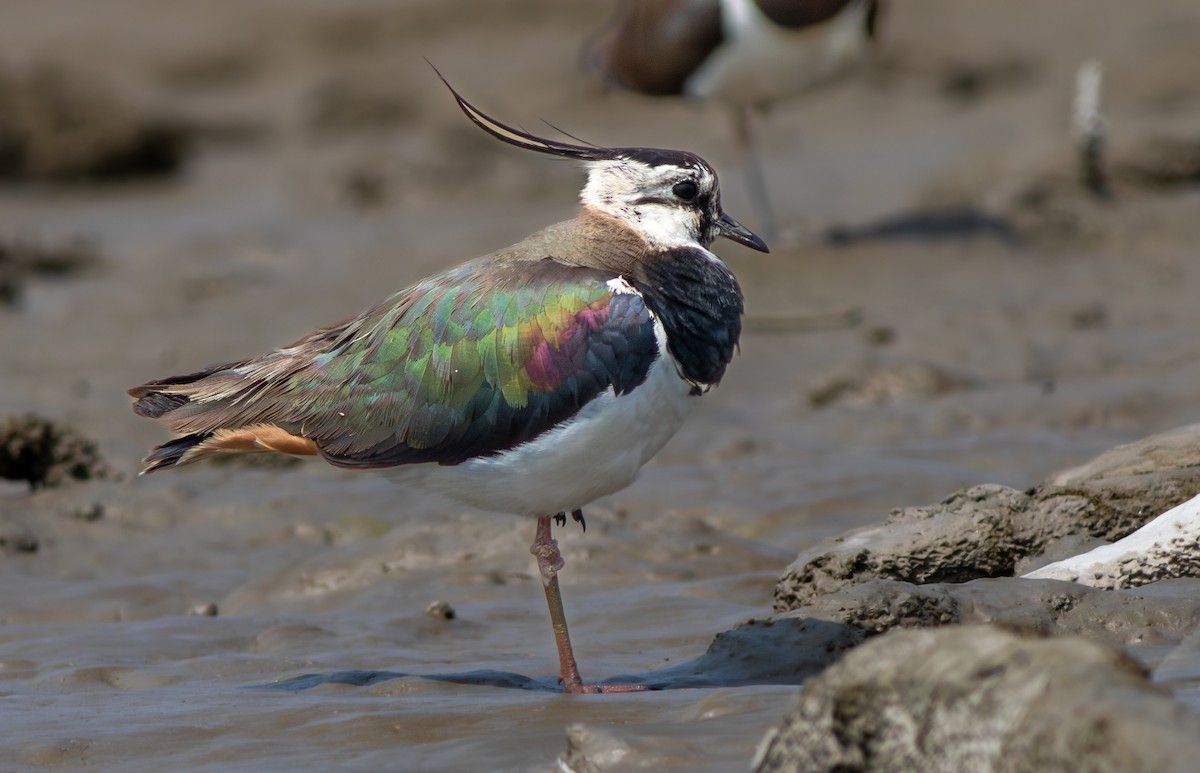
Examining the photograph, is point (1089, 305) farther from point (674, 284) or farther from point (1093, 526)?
point (674, 284)

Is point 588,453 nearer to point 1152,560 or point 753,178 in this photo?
point 1152,560

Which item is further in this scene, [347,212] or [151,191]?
[151,191]

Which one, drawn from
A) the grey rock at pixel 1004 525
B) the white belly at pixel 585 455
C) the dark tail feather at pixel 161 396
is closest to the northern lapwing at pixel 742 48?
the grey rock at pixel 1004 525

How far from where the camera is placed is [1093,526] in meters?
5.58

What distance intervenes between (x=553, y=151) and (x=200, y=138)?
13.8 meters

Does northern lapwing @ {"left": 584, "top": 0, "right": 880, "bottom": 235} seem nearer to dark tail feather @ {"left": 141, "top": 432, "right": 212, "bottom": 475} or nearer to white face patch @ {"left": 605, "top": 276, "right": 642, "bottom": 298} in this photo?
white face patch @ {"left": 605, "top": 276, "right": 642, "bottom": 298}

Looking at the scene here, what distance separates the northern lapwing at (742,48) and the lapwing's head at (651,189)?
6078mm

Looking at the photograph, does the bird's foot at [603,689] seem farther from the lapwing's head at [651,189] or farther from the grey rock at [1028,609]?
the lapwing's head at [651,189]

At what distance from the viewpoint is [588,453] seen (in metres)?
→ 5.09

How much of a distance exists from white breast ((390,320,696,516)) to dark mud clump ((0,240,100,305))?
8.71m

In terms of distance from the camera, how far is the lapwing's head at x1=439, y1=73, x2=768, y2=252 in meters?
5.57

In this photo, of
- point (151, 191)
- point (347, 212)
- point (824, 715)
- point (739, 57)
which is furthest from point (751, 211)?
point (824, 715)

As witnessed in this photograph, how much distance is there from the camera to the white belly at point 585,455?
16.6ft

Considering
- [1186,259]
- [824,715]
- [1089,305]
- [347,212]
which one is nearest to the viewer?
[824,715]
